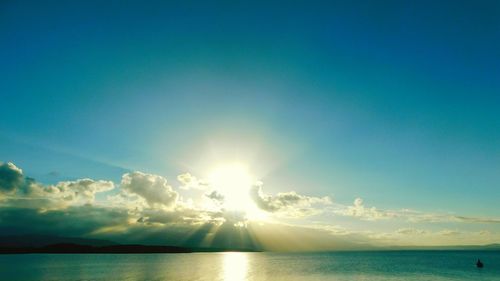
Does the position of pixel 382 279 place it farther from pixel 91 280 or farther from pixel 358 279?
pixel 91 280

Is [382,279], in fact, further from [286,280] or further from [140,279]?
[140,279]

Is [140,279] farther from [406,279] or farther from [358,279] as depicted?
[406,279]

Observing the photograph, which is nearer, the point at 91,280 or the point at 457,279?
the point at 91,280

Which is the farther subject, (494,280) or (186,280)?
(494,280)

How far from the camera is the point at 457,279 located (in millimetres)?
111125

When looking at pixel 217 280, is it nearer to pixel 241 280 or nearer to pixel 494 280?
pixel 241 280

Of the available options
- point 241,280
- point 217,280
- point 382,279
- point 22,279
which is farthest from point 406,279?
point 22,279

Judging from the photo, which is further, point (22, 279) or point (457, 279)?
point (457, 279)

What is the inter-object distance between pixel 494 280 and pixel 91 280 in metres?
117

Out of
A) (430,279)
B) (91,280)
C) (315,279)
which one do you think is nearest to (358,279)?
(315,279)

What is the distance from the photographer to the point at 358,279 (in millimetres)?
106812

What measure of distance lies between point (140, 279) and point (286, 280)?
41361mm

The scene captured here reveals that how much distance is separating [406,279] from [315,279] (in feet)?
86.4

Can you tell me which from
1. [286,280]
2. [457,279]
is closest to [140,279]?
[286,280]
